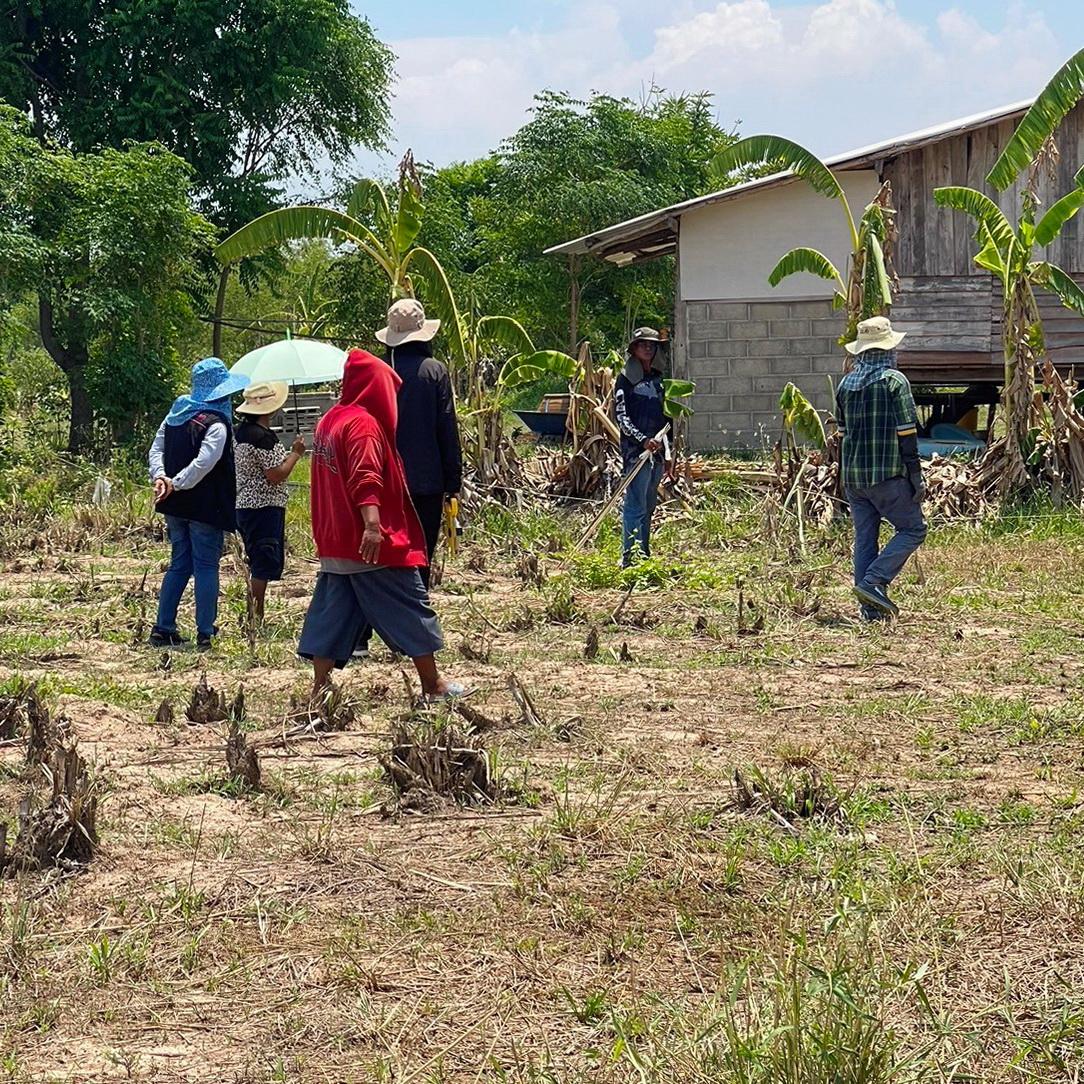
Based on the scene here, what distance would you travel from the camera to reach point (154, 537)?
45.7 feet

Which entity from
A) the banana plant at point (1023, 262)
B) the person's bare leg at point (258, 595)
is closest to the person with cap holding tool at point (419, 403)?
the person's bare leg at point (258, 595)

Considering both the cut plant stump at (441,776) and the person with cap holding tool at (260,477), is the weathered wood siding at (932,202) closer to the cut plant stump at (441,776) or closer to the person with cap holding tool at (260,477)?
the person with cap holding tool at (260,477)

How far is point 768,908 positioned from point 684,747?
6.32 ft

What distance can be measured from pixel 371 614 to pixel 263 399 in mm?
2456

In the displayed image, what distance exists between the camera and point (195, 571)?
28.7ft

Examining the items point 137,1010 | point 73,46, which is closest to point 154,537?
point 137,1010

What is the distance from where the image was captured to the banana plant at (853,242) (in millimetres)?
12845

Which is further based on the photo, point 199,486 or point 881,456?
point 881,456

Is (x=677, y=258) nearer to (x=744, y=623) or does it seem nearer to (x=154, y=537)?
(x=154, y=537)

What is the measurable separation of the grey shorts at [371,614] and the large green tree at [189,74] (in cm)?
1889

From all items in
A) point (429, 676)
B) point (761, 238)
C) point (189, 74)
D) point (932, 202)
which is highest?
point (189, 74)

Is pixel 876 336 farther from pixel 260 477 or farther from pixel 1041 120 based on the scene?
pixel 1041 120

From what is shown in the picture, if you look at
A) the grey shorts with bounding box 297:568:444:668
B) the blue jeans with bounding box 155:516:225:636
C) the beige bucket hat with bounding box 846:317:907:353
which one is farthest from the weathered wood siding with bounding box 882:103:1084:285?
the grey shorts with bounding box 297:568:444:668

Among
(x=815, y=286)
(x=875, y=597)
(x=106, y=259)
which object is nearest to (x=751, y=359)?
(x=815, y=286)
